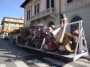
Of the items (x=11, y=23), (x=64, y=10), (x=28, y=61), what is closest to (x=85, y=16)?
(x=64, y=10)

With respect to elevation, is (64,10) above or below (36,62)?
above

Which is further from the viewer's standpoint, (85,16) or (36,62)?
(85,16)

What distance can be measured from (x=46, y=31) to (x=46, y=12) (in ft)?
44.4

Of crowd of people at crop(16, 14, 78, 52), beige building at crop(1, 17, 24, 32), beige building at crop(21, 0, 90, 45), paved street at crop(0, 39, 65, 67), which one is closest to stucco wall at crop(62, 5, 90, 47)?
beige building at crop(21, 0, 90, 45)

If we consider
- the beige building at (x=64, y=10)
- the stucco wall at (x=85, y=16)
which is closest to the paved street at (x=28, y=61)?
the stucco wall at (x=85, y=16)

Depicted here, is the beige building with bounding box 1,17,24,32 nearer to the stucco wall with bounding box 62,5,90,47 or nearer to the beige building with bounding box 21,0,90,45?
the beige building with bounding box 21,0,90,45

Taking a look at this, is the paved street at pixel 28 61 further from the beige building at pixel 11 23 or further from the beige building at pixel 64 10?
the beige building at pixel 11 23

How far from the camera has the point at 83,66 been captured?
730 cm

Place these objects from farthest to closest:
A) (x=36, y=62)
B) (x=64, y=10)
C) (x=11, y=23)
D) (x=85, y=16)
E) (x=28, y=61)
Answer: (x=11, y=23)
(x=64, y=10)
(x=85, y=16)
(x=28, y=61)
(x=36, y=62)

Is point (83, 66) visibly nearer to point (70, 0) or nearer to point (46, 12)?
point (70, 0)


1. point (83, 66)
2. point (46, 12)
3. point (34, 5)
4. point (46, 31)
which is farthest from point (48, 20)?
point (83, 66)

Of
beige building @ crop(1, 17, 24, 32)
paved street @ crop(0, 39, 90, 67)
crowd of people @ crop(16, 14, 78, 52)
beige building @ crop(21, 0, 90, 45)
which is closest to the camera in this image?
crowd of people @ crop(16, 14, 78, 52)

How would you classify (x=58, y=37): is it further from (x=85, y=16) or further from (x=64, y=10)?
(x=64, y=10)

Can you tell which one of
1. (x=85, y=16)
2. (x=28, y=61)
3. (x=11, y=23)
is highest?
(x=11, y=23)
